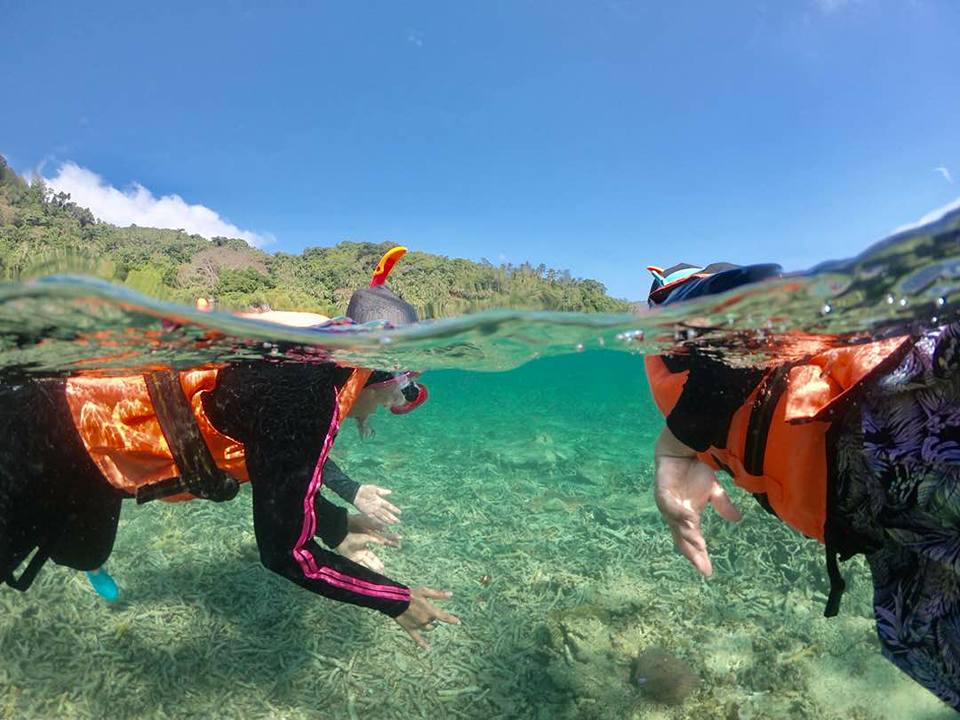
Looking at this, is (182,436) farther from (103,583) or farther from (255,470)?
(103,583)

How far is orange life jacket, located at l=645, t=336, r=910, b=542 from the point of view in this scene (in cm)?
222

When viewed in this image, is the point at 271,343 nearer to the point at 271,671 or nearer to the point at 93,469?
the point at 93,469

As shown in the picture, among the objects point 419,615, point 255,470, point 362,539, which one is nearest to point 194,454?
point 255,470

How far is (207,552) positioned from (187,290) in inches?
163

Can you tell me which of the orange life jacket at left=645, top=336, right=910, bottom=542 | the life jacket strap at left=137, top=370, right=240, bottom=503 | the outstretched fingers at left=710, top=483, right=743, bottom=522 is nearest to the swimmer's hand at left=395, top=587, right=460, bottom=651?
the life jacket strap at left=137, top=370, right=240, bottom=503

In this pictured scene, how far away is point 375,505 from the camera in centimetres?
563

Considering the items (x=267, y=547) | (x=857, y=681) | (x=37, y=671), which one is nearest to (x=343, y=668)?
(x=267, y=547)

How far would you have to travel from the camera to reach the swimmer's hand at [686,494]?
2.71 m

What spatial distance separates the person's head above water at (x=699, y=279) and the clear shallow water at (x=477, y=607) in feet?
0.47

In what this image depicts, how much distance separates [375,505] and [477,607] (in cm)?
163

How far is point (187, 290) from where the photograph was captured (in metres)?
3.89

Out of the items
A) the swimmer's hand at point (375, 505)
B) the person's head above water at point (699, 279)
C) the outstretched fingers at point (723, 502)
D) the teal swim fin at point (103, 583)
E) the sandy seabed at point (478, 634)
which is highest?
the person's head above water at point (699, 279)

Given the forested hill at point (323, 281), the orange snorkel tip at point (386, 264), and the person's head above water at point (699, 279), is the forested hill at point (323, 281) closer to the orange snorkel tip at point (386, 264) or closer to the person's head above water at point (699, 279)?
the orange snorkel tip at point (386, 264)

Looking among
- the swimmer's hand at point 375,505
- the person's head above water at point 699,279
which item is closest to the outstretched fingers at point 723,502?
the person's head above water at point 699,279
